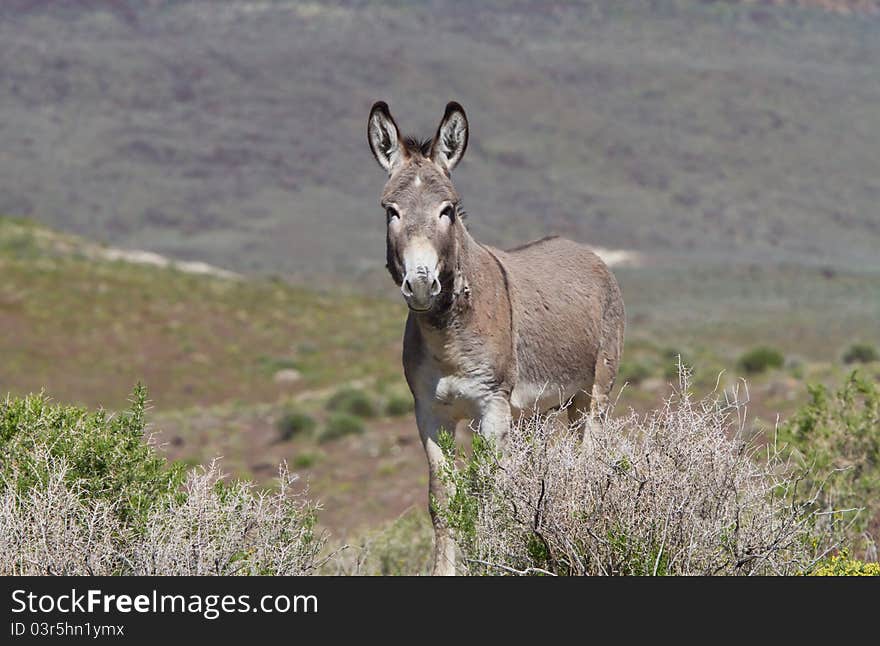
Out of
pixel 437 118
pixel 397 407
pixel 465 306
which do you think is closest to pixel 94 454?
pixel 465 306

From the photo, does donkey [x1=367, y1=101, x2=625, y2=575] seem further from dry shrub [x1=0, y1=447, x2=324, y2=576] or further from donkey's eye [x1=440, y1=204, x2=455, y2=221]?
dry shrub [x1=0, y1=447, x2=324, y2=576]

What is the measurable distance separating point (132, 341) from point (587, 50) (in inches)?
5481

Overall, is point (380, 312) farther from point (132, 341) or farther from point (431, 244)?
point (431, 244)

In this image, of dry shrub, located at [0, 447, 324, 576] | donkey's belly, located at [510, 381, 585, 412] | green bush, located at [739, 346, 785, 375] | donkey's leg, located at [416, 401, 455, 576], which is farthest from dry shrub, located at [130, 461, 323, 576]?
green bush, located at [739, 346, 785, 375]

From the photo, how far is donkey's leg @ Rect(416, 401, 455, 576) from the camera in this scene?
754 centimetres

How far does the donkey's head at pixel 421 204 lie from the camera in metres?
6.96

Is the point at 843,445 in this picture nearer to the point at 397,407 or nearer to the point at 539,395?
the point at 539,395

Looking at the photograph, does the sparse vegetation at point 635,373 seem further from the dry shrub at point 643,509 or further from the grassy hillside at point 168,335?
the dry shrub at point 643,509

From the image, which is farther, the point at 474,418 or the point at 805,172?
the point at 805,172

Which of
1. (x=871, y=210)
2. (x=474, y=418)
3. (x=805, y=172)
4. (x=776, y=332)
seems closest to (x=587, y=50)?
(x=805, y=172)

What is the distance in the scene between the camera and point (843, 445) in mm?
9844

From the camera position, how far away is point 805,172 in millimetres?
125938

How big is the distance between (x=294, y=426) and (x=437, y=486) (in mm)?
16931
